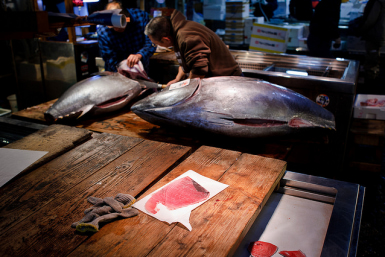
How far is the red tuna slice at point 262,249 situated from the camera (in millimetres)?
1346

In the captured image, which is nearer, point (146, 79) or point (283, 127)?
point (283, 127)

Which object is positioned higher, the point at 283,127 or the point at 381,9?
the point at 381,9

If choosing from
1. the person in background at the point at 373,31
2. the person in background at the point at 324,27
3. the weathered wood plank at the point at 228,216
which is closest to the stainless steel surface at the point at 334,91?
the weathered wood plank at the point at 228,216

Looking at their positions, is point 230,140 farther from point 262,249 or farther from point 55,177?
point 55,177

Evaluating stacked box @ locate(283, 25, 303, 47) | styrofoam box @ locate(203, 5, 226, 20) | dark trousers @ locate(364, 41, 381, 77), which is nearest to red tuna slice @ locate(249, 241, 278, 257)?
dark trousers @ locate(364, 41, 381, 77)

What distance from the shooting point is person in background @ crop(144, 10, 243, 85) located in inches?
113

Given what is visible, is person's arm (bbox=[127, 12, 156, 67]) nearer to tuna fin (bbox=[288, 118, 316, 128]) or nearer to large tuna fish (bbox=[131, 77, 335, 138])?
large tuna fish (bbox=[131, 77, 335, 138])

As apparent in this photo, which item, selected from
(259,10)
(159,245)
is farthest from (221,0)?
(159,245)

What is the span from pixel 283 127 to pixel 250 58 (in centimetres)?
210

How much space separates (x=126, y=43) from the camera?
13.0 ft

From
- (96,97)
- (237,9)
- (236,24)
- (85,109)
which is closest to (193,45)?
(96,97)

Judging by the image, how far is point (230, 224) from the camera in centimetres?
120

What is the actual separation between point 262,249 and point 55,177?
1108mm

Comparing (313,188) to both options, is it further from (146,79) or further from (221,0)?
(221,0)
